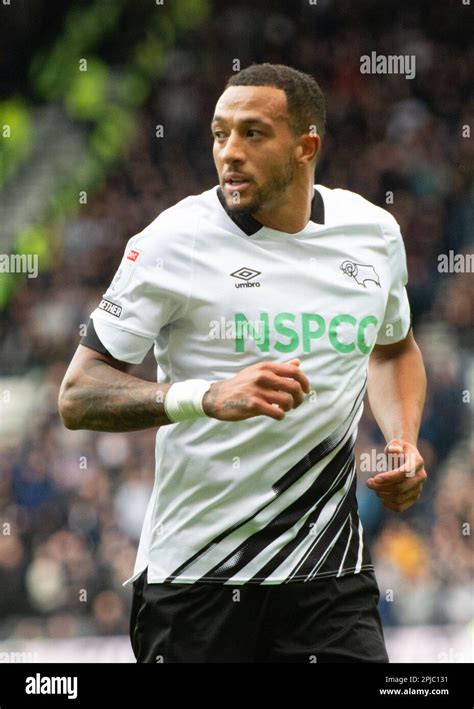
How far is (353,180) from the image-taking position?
959 cm

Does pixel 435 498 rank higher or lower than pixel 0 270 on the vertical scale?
lower

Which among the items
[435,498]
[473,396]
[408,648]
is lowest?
[408,648]

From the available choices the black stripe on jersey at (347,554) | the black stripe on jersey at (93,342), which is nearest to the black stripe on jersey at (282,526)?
the black stripe on jersey at (347,554)

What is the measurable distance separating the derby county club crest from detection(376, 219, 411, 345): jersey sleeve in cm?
11

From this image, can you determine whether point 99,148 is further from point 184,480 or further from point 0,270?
point 184,480

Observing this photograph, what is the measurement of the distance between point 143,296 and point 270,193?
0.50 metres

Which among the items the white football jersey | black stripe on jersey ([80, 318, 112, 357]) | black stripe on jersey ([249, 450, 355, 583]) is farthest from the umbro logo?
black stripe on jersey ([249, 450, 355, 583])

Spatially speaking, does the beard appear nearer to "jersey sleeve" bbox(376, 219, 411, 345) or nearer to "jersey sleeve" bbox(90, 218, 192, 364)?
"jersey sleeve" bbox(90, 218, 192, 364)

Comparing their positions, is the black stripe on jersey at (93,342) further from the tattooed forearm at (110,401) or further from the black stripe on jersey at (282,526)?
the black stripe on jersey at (282,526)

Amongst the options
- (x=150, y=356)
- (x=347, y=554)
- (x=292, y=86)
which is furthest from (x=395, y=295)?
(x=150, y=356)

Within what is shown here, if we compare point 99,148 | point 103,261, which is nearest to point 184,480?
point 103,261

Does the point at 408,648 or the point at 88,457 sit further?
the point at 88,457

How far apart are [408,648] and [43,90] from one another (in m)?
5.14

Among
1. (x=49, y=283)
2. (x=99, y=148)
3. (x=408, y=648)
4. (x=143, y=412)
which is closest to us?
(x=143, y=412)
